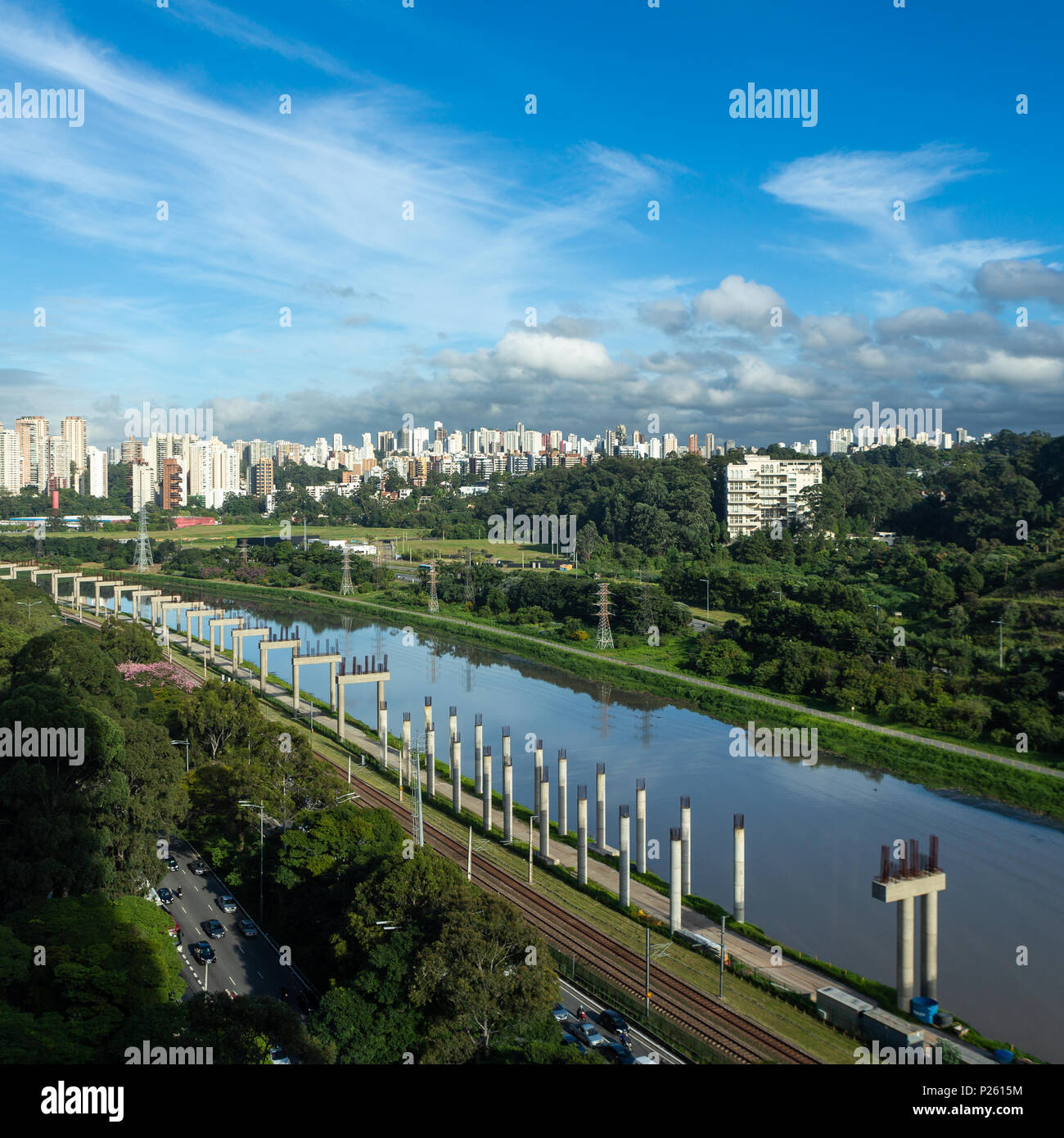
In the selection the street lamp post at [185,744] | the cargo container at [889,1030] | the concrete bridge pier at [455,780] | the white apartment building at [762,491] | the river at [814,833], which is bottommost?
the river at [814,833]

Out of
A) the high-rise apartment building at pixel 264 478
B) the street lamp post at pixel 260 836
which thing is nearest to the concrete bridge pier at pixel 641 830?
the street lamp post at pixel 260 836

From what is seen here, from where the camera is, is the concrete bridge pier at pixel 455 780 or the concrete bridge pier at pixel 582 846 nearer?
the concrete bridge pier at pixel 582 846

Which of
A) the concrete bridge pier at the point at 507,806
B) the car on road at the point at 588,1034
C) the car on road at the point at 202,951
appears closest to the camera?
the car on road at the point at 588,1034

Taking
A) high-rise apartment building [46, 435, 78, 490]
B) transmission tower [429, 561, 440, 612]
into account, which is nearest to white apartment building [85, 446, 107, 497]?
high-rise apartment building [46, 435, 78, 490]

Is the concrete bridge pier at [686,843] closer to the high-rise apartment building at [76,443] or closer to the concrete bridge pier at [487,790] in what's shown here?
the concrete bridge pier at [487,790]

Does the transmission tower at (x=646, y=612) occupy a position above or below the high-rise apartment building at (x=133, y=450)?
below

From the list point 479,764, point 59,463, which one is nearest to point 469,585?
Result: point 479,764
